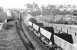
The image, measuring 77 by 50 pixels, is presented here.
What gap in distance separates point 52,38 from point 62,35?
2108 mm

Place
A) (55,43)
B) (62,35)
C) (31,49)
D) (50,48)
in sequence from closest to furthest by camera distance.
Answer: (50,48) < (55,43) < (31,49) < (62,35)

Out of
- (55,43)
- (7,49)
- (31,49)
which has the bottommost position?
(7,49)

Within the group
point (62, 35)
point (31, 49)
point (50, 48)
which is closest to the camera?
→ point (50, 48)

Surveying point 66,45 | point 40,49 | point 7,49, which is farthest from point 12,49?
point 66,45

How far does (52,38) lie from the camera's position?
9984 mm

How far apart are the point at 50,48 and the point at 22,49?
13.0ft

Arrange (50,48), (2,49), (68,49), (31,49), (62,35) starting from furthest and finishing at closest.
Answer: (2,49), (62,35), (31,49), (50,48), (68,49)

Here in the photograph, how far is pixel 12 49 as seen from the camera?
1297cm

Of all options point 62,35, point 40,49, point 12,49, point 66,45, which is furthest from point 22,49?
point 66,45

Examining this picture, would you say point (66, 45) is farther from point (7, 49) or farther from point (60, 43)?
point (7, 49)

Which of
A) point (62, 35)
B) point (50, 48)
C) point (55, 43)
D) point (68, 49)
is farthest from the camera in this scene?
point (62, 35)

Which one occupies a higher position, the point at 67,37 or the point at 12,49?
the point at 67,37

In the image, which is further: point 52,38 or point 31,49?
point 31,49

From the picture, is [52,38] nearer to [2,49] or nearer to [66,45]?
[66,45]
